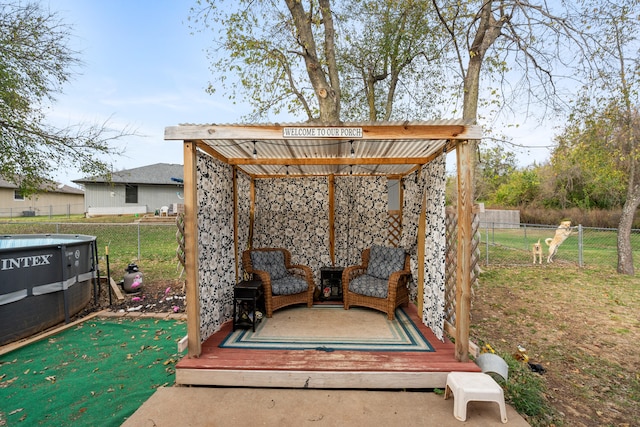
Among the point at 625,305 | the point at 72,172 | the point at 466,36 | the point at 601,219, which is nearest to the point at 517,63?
the point at 466,36

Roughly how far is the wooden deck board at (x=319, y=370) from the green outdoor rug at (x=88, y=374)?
408mm

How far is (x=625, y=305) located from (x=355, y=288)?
4.47 metres

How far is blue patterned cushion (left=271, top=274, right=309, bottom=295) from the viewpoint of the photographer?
4.03 metres

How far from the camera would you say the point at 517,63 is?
6496 millimetres

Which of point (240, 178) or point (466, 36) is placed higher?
point (466, 36)

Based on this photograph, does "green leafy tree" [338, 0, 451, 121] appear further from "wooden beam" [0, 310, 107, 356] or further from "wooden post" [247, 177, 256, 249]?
"wooden beam" [0, 310, 107, 356]

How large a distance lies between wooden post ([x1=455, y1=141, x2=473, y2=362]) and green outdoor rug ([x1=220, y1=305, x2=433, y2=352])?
1.29 ft

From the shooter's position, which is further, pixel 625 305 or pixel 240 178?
pixel 625 305

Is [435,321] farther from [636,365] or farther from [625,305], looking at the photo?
[625,305]

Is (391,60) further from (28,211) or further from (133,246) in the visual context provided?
(28,211)

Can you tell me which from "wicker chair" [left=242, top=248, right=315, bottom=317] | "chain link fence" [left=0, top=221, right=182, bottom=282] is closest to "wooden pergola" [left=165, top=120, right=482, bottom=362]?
"wicker chair" [left=242, top=248, right=315, bottom=317]

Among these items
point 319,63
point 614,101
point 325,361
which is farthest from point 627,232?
point 325,361

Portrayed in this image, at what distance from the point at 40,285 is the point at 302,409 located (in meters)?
3.49

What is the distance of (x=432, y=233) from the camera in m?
3.34
